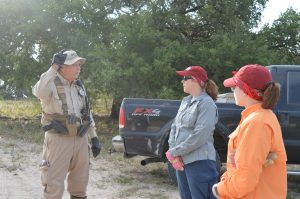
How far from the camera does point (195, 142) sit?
12.7ft

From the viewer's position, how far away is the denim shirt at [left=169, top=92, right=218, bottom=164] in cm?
388

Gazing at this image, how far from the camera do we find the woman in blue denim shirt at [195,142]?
388 cm

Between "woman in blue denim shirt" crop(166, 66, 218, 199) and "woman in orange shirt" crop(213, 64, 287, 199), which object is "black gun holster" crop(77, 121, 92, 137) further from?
"woman in orange shirt" crop(213, 64, 287, 199)

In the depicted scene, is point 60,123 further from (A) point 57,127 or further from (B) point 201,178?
(B) point 201,178

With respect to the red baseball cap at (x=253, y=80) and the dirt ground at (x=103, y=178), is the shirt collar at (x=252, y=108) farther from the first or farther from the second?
the dirt ground at (x=103, y=178)

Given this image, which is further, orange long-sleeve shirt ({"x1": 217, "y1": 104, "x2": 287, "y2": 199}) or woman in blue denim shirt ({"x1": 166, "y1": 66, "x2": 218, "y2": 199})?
woman in blue denim shirt ({"x1": 166, "y1": 66, "x2": 218, "y2": 199})

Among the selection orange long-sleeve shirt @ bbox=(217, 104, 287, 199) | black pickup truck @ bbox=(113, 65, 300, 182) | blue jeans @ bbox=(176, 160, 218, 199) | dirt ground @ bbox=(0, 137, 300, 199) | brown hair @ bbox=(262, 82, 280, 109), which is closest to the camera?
orange long-sleeve shirt @ bbox=(217, 104, 287, 199)

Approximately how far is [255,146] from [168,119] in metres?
4.23

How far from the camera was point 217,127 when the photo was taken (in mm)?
6344

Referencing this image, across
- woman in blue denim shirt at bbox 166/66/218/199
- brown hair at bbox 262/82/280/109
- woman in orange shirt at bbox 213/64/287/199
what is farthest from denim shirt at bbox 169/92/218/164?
brown hair at bbox 262/82/280/109

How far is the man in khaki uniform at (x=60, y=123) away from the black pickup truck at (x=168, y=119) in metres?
1.95

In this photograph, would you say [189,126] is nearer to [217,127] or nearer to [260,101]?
[260,101]

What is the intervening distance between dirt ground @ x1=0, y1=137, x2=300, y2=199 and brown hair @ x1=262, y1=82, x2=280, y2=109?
3.90 meters

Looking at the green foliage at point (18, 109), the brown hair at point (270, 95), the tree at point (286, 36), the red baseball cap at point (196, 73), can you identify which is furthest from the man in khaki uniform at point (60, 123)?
the green foliage at point (18, 109)
